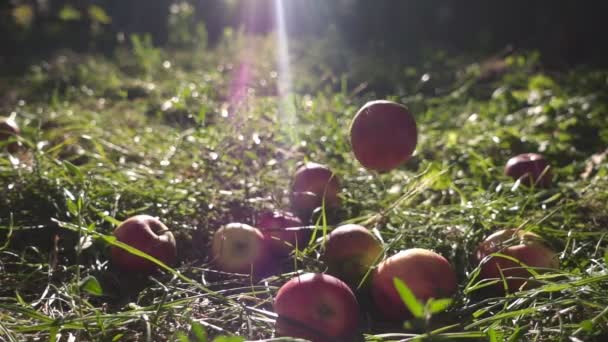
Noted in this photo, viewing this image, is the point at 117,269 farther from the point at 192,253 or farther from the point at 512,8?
the point at 512,8

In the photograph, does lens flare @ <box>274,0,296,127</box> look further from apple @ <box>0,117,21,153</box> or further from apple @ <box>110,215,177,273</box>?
apple @ <box>0,117,21,153</box>

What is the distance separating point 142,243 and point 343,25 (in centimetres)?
844

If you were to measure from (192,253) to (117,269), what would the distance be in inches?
9.4

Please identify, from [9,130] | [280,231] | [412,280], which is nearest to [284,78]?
[9,130]

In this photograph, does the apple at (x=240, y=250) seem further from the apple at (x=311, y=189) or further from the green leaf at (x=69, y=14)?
the green leaf at (x=69, y=14)

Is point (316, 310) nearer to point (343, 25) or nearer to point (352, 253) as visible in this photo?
point (352, 253)

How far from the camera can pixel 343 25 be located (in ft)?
30.8

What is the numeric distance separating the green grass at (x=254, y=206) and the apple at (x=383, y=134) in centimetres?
16

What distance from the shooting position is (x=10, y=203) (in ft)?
5.99

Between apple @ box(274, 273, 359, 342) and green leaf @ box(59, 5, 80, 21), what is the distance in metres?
6.27

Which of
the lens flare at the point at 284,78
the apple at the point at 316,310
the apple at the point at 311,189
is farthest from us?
the lens flare at the point at 284,78

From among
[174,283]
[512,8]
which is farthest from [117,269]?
[512,8]

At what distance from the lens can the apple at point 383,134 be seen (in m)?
1.48

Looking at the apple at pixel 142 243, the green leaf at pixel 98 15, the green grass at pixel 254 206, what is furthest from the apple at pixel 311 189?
the green leaf at pixel 98 15
